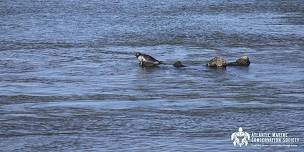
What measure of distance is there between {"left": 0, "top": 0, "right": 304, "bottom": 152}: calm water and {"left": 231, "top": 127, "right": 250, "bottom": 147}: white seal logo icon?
0.88 ft

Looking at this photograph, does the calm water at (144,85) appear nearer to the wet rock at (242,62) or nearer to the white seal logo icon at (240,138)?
the white seal logo icon at (240,138)

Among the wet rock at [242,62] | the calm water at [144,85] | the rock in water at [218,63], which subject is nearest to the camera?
the calm water at [144,85]

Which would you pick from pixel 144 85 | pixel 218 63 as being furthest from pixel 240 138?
pixel 218 63

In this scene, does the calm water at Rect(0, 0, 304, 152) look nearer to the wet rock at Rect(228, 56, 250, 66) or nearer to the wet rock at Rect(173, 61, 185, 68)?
the wet rock at Rect(173, 61, 185, 68)

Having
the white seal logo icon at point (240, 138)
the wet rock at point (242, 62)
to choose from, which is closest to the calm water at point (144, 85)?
the white seal logo icon at point (240, 138)

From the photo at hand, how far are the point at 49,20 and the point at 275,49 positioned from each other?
94.0 feet

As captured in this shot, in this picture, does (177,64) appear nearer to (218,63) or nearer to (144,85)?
(218,63)

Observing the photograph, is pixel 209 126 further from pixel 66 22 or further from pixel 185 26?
pixel 66 22

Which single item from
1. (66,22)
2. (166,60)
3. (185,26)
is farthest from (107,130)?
(66,22)

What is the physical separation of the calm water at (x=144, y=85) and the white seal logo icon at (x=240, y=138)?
27 centimetres

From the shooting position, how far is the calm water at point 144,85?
30734 mm

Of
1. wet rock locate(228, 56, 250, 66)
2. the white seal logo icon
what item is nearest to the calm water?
the white seal logo icon

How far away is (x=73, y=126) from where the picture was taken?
3206cm

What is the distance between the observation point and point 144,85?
133 feet
